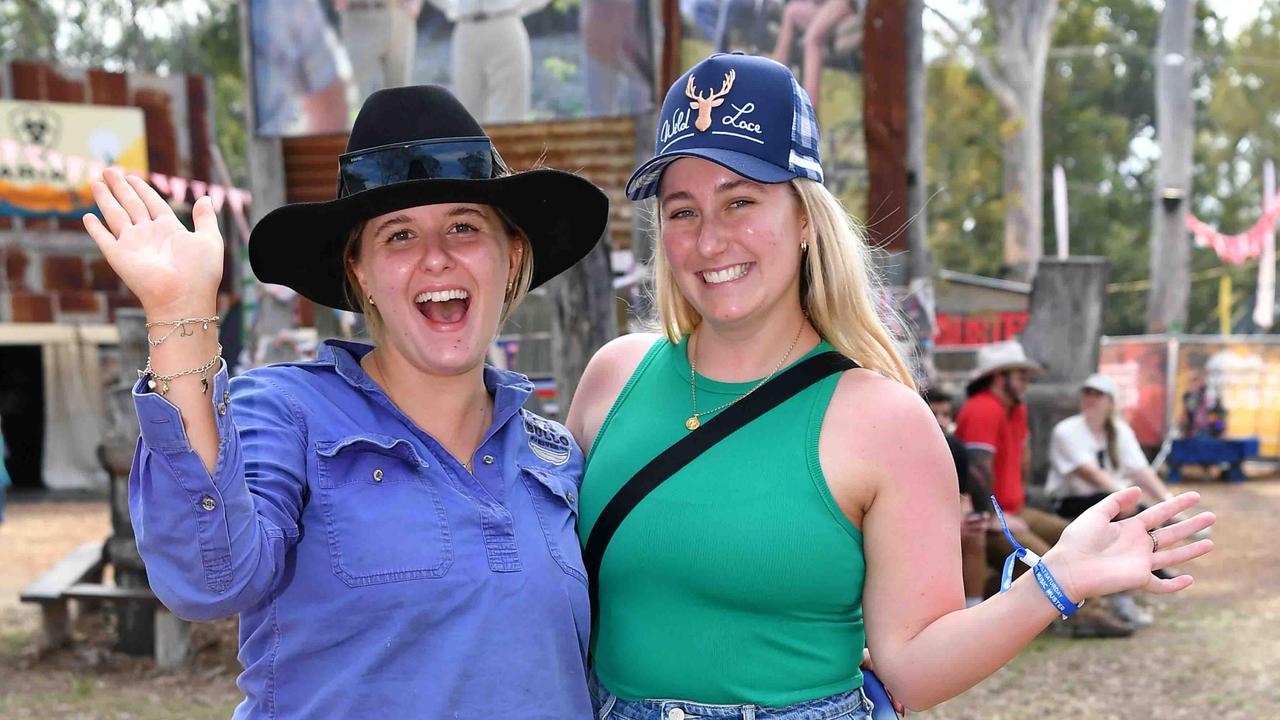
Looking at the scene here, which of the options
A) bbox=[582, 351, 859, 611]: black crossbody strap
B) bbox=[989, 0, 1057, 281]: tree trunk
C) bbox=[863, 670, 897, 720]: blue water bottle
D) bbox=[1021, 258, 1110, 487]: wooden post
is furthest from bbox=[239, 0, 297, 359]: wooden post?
bbox=[989, 0, 1057, 281]: tree trunk

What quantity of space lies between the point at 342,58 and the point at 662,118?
764cm

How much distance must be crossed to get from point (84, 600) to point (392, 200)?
627 centimetres

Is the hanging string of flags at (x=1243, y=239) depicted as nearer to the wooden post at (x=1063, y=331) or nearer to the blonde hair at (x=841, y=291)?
the wooden post at (x=1063, y=331)

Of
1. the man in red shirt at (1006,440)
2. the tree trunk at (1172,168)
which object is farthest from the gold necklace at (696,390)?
the tree trunk at (1172,168)

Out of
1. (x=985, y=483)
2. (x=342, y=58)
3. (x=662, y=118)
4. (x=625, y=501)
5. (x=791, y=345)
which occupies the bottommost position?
(x=985, y=483)

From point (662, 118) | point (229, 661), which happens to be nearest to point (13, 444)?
point (229, 661)

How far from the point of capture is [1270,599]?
905 cm

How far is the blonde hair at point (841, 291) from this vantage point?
2373 millimetres

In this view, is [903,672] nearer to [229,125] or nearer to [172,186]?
[172,186]

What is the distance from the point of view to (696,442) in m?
2.32

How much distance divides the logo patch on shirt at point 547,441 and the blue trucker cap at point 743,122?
0.55 m

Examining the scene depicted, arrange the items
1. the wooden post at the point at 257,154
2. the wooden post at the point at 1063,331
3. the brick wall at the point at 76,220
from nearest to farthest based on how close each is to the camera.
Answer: the wooden post at the point at 1063,331
the wooden post at the point at 257,154
the brick wall at the point at 76,220

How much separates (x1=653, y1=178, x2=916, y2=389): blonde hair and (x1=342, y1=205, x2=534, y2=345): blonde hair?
568 mm

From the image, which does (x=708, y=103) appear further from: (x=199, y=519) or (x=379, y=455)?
(x=199, y=519)
